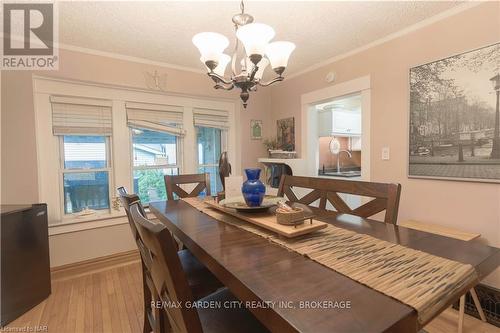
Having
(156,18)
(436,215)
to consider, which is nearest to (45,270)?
(156,18)

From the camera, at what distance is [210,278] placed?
1.36 meters

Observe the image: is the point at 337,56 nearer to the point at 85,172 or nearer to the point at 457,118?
the point at 457,118

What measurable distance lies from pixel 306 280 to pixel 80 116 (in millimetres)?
2835

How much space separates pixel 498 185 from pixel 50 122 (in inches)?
150

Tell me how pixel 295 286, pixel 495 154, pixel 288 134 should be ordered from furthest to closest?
pixel 288 134, pixel 495 154, pixel 295 286

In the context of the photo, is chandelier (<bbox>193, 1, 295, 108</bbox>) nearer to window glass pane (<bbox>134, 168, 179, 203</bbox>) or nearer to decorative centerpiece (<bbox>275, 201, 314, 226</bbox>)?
decorative centerpiece (<bbox>275, 201, 314, 226</bbox>)

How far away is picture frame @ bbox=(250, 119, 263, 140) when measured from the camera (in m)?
3.67

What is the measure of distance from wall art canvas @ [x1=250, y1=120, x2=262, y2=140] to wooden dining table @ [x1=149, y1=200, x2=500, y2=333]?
2.58 meters

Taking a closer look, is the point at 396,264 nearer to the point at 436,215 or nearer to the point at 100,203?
the point at 436,215

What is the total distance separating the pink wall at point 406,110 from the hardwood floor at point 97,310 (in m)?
0.56

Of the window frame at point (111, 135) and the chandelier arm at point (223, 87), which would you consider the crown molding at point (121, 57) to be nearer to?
the window frame at point (111, 135)

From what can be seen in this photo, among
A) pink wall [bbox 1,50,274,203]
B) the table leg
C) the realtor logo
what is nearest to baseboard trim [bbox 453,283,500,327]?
the table leg

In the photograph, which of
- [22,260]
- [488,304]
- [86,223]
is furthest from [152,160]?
[488,304]

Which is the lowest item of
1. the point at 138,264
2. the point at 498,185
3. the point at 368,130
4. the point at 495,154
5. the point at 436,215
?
the point at 138,264
